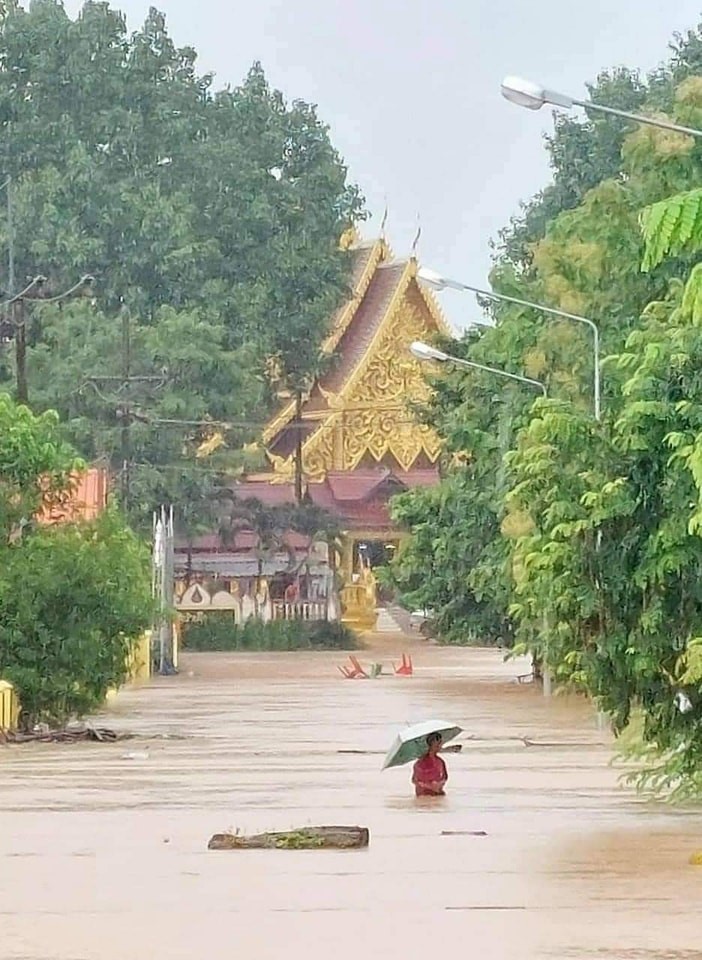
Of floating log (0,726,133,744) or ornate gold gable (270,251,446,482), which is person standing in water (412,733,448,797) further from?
ornate gold gable (270,251,446,482)

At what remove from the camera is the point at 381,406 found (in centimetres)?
7256

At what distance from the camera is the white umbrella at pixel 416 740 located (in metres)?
21.0

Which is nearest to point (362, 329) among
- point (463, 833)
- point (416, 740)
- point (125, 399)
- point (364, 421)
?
point (364, 421)

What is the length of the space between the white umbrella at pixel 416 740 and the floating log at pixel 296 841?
340cm

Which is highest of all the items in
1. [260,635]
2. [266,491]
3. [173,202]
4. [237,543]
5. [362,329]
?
[173,202]

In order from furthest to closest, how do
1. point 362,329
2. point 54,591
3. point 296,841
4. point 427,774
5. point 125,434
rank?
point 362,329, point 125,434, point 54,591, point 427,774, point 296,841

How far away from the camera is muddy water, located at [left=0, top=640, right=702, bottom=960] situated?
12422mm

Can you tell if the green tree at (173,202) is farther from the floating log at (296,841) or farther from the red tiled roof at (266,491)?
the floating log at (296,841)

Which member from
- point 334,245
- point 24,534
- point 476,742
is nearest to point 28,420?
point 24,534

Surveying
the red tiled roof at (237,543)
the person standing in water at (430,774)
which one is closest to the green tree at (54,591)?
the person standing in water at (430,774)

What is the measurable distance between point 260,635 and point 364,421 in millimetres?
8229

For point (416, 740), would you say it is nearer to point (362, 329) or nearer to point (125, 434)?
point (125, 434)

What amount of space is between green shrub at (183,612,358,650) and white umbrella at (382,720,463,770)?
45019 mm

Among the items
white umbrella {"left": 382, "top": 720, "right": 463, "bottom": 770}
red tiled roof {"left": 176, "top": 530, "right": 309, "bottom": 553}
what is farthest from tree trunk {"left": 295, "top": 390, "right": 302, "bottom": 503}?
white umbrella {"left": 382, "top": 720, "right": 463, "bottom": 770}
